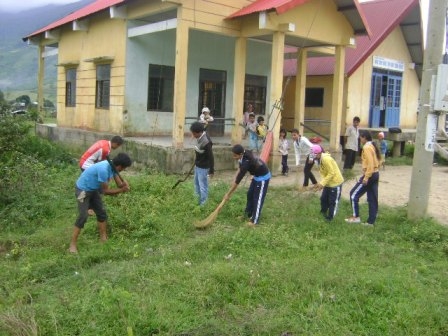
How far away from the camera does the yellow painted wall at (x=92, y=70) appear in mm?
13359

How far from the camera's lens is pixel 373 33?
750 inches

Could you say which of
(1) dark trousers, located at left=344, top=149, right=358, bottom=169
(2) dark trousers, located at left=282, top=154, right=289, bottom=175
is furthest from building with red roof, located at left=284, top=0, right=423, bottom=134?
(2) dark trousers, located at left=282, top=154, right=289, bottom=175

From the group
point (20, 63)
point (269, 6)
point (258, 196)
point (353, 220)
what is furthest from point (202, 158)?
point (20, 63)

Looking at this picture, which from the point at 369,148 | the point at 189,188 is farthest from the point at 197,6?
the point at 369,148

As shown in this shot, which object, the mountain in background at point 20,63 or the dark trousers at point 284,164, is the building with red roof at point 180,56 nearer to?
the dark trousers at point 284,164

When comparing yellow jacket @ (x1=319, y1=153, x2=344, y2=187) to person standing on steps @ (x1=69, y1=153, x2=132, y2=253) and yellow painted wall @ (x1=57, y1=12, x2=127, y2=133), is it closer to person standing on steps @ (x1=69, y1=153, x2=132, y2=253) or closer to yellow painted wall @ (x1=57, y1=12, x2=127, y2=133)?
person standing on steps @ (x1=69, y1=153, x2=132, y2=253)

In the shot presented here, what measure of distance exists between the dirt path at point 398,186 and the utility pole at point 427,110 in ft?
2.57

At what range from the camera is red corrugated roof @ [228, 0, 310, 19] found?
10555 millimetres

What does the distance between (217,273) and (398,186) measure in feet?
25.3

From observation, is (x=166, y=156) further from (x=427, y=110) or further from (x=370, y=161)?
(x=427, y=110)

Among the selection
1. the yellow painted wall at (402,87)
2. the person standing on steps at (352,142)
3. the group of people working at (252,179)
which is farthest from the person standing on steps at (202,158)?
the yellow painted wall at (402,87)

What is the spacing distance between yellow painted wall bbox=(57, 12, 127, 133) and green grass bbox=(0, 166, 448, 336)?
5972 millimetres

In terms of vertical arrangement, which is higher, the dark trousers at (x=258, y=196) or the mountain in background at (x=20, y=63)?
the mountain in background at (x=20, y=63)

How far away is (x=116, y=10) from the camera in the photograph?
12516 millimetres
